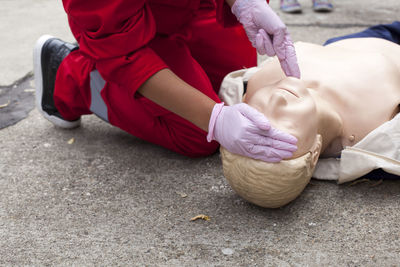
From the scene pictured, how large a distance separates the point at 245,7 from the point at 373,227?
0.93m

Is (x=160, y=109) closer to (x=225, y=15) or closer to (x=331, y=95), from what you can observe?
(x=225, y=15)

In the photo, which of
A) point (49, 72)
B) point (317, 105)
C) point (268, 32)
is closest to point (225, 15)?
point (268, 32)

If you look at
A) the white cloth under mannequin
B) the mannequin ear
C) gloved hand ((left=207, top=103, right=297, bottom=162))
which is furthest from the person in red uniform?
the white cloth under mannequin

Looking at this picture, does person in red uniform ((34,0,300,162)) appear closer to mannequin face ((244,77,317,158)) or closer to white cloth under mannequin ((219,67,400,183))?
mannequin face ((244,77,317,158))

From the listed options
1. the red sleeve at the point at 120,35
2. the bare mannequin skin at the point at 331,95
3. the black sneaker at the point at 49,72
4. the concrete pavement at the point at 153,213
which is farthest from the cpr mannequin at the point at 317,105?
the black sneaker at the point at 49,72

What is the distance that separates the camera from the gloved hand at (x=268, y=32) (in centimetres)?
173

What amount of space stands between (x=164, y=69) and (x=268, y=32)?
1.42 ft

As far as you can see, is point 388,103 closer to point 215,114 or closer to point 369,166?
point 369,166

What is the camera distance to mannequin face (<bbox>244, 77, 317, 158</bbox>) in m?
1.52

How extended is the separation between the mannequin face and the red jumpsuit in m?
0.38

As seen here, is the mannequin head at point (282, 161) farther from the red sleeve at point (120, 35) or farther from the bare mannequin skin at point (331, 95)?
the red sleeve at point (120, 35)

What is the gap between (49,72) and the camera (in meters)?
2.22

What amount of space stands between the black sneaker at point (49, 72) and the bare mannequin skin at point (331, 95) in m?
0.90

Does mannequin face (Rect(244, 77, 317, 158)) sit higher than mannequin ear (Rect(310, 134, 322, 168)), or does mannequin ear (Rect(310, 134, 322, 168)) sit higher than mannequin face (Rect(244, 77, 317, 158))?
mannequin face (Rect(244, 77, 317, 158))
